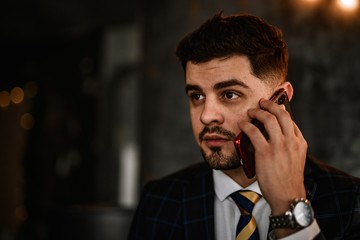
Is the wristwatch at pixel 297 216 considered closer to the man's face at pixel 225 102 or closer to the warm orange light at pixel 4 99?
the man's face at pixel 225 102

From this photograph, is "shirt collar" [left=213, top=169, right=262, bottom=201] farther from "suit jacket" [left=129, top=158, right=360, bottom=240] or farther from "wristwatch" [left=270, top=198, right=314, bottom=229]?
"wristwatch" [left=270, top=198, right=314, bottom=229]

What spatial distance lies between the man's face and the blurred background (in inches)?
41.6

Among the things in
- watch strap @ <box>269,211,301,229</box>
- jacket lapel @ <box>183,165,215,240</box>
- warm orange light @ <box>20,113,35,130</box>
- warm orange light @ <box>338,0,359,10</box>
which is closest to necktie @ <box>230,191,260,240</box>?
jacket lapel @ <box>183,165,215,240</box>

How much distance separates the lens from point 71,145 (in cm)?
664

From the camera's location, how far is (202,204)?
198cm

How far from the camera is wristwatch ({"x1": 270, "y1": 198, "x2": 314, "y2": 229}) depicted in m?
1.46

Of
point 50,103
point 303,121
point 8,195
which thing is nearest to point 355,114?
point 303,121

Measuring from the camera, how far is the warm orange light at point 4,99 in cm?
831

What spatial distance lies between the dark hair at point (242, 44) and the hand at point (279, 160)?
0.31m

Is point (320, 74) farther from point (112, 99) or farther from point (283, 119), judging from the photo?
point (112, 99)

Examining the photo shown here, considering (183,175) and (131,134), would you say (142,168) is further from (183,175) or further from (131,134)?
(131,134)

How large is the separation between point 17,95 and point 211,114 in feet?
23.2

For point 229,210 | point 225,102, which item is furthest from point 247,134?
point 229,210

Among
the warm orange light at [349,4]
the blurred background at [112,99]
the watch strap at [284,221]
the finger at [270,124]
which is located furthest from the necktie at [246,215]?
the warm orange light at [349,4]
